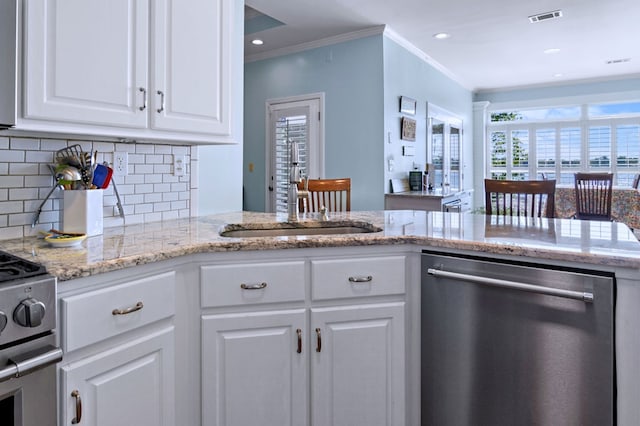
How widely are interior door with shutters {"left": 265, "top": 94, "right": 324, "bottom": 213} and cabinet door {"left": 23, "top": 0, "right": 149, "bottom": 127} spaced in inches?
128

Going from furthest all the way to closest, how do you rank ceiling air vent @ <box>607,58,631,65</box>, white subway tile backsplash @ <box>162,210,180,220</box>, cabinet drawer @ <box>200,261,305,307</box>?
1. ceiling air vent @ <box>607,58,631,65</box>
2. white subway tile backsplash @ <box>162,210,180,220</box>
3. cabinet drawer @ <box>200,261,305,307</box>

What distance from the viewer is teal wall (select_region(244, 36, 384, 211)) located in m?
4.61

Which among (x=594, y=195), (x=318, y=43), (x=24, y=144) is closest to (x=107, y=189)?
(x=24, y=144)

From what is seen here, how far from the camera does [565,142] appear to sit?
7.69 meters

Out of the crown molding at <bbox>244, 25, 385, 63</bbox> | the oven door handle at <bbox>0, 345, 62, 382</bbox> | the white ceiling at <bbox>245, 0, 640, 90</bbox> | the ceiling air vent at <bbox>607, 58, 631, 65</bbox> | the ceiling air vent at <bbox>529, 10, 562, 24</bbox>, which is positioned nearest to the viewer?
the oven door handle at <bbox>0, 345, 62, 382</bbox>

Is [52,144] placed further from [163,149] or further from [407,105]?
[407,105]

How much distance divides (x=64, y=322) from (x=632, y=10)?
5.28 m

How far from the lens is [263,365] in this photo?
1535mm

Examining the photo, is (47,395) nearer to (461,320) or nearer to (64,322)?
(64,322)

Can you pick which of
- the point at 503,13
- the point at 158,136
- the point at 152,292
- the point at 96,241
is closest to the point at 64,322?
the point at 152,292

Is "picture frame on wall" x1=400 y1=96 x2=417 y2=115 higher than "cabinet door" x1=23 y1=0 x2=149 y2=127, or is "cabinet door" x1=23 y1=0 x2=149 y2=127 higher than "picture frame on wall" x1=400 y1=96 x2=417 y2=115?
"picture frame on wall" x1=400 y1=96 x2=417 y2=115

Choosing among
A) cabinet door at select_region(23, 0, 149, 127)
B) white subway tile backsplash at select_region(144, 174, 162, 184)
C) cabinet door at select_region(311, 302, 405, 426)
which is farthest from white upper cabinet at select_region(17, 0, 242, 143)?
cabinet door at select_region(311, 302, 405, 426)

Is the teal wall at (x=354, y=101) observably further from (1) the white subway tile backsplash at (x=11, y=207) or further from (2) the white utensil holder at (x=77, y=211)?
(1) the white subway tile backsplash at (x=11, y=207)

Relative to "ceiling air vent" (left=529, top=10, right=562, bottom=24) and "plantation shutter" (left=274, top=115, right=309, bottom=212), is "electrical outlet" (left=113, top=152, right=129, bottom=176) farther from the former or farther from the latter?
"ceiling air vent" (left=529, top=10, right=562, bottom=24)
